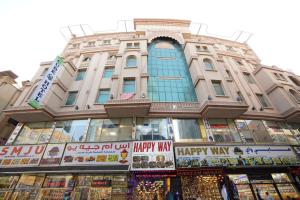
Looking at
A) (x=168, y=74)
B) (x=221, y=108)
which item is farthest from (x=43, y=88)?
(x=221, y=108)

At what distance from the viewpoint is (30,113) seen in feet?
44.2

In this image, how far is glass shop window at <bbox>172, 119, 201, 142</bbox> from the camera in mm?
13039

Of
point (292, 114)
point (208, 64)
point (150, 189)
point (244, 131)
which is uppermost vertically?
point (208, 64)

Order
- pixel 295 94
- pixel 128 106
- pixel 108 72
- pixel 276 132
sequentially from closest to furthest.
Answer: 1. pixel 128 106
2. pixel 276 132
3. pixel 295 94
4. pixel 108 72

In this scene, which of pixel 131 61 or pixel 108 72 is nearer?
pixel 131 61

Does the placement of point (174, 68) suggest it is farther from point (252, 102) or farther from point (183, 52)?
point (252, 102)

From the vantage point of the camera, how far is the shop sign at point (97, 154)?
11.1 meters

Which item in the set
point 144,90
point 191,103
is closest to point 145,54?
point 144,90

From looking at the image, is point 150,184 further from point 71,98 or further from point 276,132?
point 276,132

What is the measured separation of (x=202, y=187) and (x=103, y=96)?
11523 millimetres

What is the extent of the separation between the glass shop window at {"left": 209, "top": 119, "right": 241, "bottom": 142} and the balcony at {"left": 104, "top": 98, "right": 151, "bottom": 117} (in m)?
5.99

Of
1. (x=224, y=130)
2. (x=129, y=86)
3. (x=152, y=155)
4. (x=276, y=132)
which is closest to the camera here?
(x=152, y=155)

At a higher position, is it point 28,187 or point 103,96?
point 103,96

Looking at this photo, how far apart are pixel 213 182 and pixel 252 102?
9.37 meters
